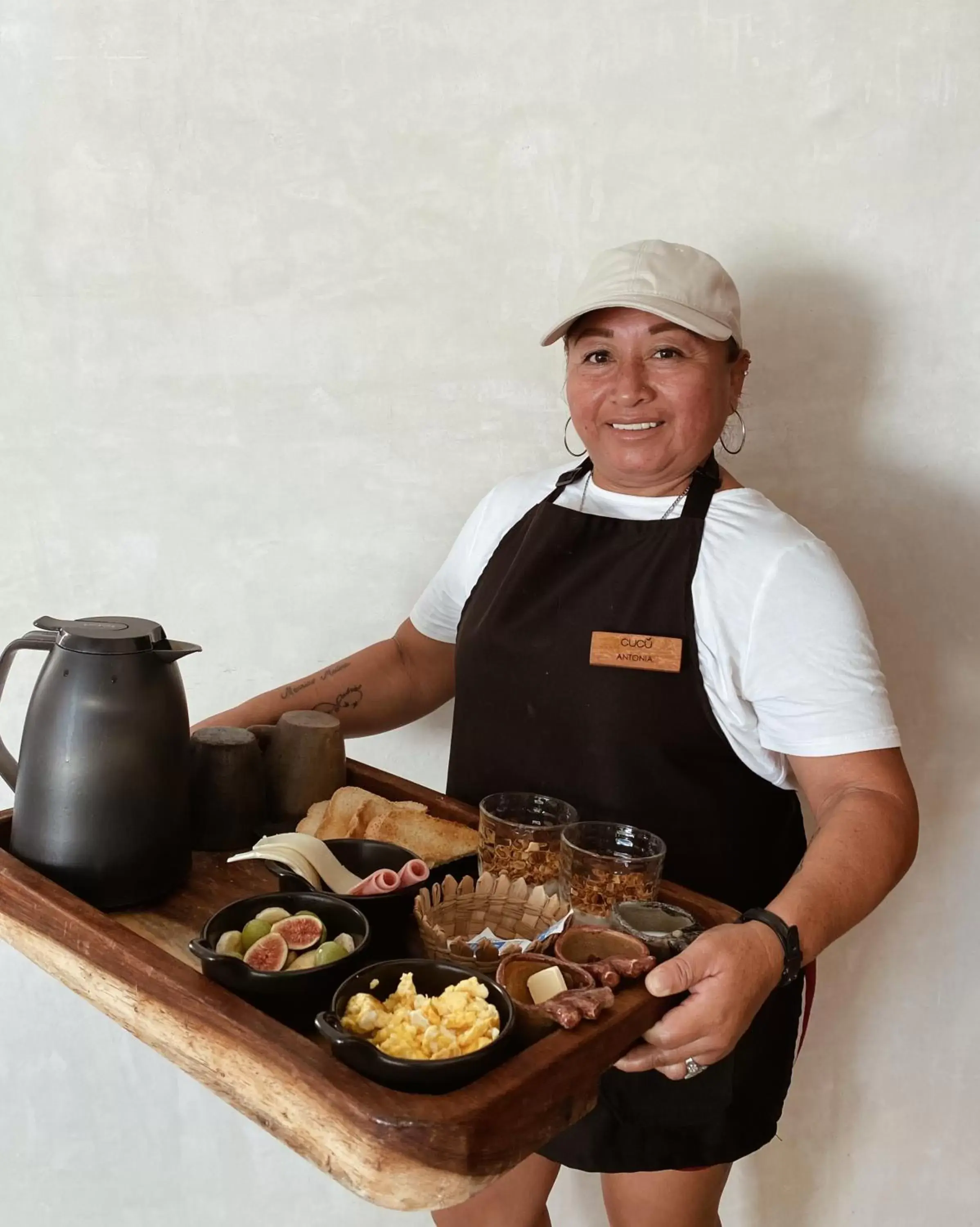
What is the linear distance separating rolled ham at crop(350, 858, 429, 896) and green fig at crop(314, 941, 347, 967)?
0.14 meters

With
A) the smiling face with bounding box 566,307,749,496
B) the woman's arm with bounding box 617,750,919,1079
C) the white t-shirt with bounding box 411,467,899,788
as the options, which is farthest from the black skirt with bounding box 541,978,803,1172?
the smiling face with bounding box 566,307,749,496

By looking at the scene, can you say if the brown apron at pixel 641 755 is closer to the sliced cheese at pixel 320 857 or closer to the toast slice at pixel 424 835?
the toast slice at pixel 424 835

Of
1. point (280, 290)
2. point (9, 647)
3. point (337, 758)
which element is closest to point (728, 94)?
point (280, 290)

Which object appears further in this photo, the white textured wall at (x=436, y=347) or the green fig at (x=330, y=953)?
the white textured wall at (x=436, y=347)

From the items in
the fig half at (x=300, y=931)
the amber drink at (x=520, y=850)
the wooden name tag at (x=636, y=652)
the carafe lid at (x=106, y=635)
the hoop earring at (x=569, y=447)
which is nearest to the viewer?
the fig half at (x=300, y=931)

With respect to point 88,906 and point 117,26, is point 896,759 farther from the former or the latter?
point 117,26

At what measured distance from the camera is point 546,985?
1.09 m

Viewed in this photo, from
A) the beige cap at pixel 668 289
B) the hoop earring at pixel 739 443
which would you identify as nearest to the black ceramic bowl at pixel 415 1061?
the beige cap at pixel 668 289

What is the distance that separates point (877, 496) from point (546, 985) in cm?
128

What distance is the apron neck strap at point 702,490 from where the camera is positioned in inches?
64.2

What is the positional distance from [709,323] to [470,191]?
2.62 ft

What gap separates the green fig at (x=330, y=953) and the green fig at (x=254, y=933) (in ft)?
0.24

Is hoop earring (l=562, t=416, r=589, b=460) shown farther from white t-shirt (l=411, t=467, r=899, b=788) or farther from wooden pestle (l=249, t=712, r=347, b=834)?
wooden pestle (l=249, t=712, r=347, b=834)

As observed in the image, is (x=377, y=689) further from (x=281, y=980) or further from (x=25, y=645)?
(x=281, y=980)
